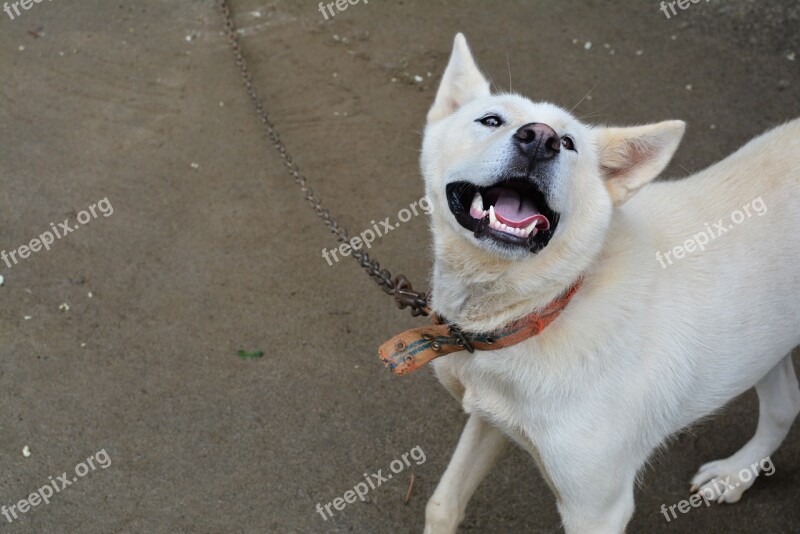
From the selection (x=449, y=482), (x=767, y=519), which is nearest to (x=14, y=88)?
(x=449, y=482)

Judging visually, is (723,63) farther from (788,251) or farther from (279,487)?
(279,487)

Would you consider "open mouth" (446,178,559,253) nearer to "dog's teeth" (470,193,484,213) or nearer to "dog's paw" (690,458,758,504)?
"dog's teeth" (470,193,484,213)

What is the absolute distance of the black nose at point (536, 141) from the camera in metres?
2.32

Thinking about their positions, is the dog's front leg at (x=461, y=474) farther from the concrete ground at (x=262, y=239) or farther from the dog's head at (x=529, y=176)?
the dog's head at (x=529, y=176)

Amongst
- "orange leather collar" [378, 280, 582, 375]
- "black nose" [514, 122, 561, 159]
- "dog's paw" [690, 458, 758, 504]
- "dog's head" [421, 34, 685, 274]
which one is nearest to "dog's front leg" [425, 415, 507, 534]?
"orange leather collar" [378, 280, 582, 375]

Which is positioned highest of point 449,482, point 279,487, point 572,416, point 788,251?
point 788,251

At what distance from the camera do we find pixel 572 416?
2.52 meters

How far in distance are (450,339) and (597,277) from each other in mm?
525

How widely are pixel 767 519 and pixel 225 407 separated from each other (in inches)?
99.9

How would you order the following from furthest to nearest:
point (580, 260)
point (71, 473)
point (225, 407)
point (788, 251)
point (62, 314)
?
point (62, 314)
point (225, 407)
point (71, 473)
point (788, 251)
point (580, 260)

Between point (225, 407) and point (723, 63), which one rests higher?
point (723, 63)

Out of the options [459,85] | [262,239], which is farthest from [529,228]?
[262,239]

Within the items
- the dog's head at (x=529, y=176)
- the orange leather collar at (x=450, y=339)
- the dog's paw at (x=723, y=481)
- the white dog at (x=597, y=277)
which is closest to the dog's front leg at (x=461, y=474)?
the white dog at (x=597, y=277)

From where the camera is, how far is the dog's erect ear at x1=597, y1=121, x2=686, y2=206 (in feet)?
8.25
